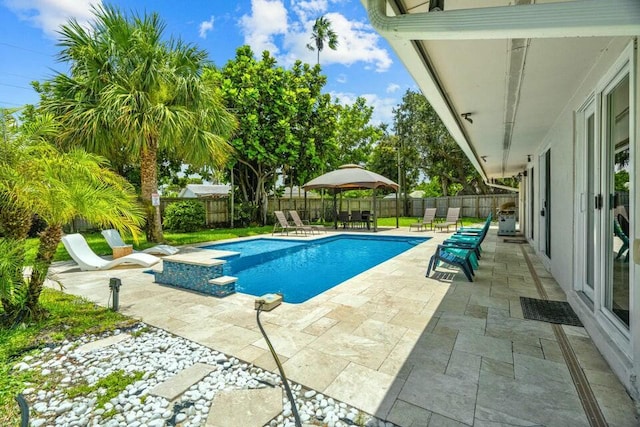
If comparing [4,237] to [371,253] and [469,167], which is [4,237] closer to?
[371,253]

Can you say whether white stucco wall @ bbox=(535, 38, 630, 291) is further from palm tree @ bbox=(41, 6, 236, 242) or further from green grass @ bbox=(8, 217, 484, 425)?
palm tree @ bbox=(41, 6, 236, 242)

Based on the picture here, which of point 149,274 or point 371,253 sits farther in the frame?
point 371,253

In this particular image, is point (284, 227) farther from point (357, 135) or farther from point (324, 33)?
point (324, 33)

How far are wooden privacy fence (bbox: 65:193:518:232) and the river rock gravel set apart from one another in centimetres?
1272

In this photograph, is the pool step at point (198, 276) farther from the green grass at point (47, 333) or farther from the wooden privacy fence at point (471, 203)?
the wooden privacy fence at point (471, 203)

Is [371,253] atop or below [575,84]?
below

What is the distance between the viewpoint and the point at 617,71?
8.48 ft

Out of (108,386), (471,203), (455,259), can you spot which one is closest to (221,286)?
(108,386)

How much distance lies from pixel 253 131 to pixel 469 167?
1814cm

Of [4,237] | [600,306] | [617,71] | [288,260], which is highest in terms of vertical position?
[617,71]

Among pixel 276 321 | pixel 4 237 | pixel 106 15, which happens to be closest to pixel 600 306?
pixel 276 321

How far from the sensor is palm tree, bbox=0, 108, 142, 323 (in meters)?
3.11

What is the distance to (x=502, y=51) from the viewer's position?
2730 millimetres

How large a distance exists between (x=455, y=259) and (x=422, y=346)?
2797 mm
